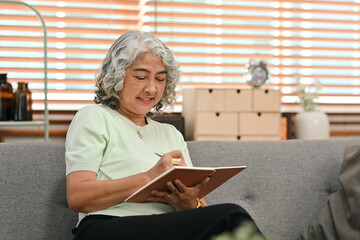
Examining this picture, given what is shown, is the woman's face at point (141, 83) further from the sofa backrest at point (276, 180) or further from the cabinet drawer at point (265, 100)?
the cabinet drawer at point (265, 100)

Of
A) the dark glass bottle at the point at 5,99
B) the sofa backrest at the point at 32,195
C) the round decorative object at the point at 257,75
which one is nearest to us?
the sofa backrest at the point at 32,195

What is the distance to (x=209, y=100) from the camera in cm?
348

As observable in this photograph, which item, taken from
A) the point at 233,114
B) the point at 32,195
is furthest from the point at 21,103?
the point at 233,114

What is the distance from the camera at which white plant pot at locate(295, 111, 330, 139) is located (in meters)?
3.62

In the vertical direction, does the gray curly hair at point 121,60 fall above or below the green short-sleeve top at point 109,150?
above

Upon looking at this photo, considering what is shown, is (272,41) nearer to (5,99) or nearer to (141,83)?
(5,99)

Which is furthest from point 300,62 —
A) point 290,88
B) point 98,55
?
point 98,55

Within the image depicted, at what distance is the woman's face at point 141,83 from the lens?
5.44 feet

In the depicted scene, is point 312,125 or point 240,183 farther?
point 312,125

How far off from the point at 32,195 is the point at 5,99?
3.96 ft

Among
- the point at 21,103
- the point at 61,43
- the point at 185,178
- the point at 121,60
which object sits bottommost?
the point at 185,178

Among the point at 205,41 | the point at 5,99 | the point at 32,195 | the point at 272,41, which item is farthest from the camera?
the point at 272,41

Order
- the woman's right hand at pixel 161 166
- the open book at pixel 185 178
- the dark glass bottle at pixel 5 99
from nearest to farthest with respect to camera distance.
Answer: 1. the open book at pixel 185 178
2. the woman's right hand at pixel 161 166
3. the dark glass bottle at pixel 5 99

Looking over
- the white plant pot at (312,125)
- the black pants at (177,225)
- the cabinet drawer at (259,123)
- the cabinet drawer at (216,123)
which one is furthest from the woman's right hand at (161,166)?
the white plant pot at (312,125)
